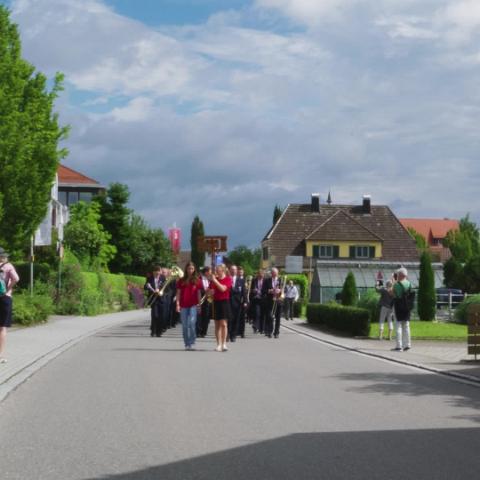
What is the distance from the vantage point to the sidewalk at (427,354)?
16.1 metres

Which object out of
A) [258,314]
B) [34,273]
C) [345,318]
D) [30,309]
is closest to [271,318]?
[258,314]

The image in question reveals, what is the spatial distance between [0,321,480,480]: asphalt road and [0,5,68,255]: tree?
516 inches

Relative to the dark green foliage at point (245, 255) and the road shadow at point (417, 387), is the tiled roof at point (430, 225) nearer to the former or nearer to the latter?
the dark green foliage at point (245, 255)

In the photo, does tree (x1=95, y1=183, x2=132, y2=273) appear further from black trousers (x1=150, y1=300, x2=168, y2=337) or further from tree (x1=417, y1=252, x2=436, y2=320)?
black trousers (x1=150, y1=300, x2=168, y2=337)

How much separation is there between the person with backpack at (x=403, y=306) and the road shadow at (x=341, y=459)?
498 inches

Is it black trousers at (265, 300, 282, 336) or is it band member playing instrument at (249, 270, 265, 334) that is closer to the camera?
black trousers at (265, 300, 282, 336)

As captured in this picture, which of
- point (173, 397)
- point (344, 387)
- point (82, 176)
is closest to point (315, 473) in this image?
point (173, 397)

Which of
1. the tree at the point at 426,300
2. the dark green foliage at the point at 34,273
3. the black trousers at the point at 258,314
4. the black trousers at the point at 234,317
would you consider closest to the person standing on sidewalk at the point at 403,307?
the black trousers at the point at 234,317

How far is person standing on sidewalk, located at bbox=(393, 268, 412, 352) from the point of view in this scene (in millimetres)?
21625

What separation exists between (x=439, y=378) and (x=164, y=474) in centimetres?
843

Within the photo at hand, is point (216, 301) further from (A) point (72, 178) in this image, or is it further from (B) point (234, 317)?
(A) point (72, 178)

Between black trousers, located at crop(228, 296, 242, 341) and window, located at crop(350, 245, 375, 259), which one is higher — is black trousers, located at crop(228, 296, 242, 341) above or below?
below

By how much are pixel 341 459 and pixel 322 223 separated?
88.3m

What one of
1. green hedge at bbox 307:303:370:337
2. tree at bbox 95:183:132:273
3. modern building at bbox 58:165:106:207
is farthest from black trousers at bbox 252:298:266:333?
modern building at bbox 58:165:106:207
